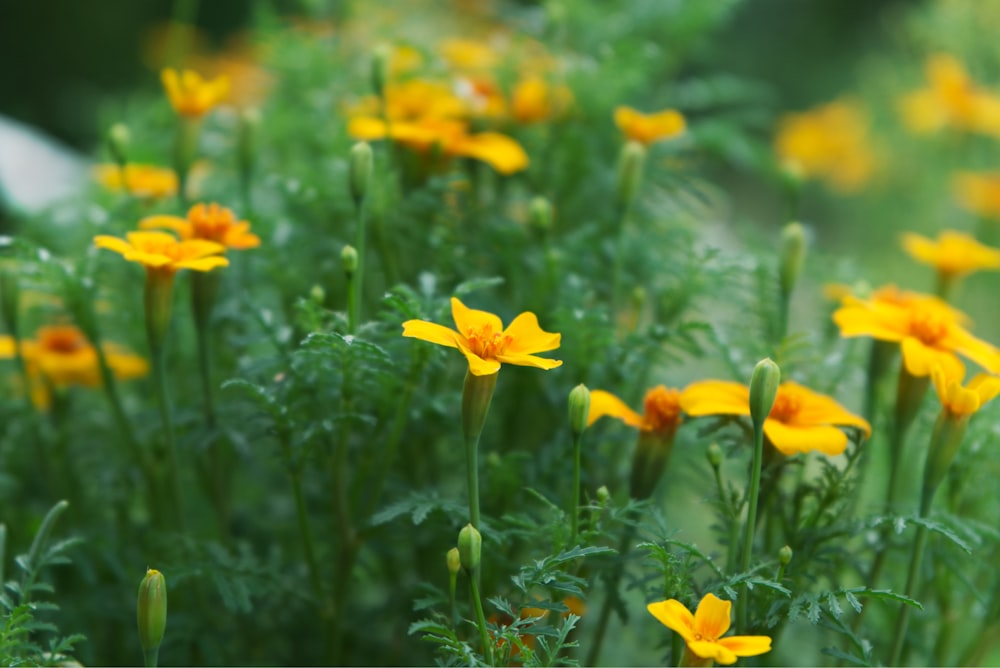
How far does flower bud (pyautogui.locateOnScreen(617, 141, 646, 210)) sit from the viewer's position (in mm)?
811

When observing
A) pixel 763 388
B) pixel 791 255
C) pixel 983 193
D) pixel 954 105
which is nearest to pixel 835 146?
pixel 954 105

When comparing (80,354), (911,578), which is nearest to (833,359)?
(911,578)

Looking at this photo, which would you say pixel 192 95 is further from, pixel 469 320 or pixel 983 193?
pixel 983 193

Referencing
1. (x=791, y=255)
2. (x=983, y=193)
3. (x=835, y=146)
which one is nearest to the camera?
(x=791, y=255)

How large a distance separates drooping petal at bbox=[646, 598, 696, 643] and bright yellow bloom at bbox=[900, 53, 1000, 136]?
126cm

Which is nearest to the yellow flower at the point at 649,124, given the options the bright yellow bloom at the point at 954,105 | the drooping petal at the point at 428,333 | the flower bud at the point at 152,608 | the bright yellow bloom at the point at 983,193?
the drooping petal at the point at 428,333

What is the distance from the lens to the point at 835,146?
222cm

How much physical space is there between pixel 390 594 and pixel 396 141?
377mm

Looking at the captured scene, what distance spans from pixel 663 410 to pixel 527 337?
122 mm

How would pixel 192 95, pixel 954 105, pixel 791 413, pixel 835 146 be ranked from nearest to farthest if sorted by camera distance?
pixel 791 413 → pixel 192 95 → pixel 954 105 → pixel 835 146

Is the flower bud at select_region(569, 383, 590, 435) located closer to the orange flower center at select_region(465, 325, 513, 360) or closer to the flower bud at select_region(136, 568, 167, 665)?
the orange flower center at select_region(465, 325, 513, 360)

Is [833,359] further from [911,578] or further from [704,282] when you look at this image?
[911,578]

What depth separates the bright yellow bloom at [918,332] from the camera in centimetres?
69

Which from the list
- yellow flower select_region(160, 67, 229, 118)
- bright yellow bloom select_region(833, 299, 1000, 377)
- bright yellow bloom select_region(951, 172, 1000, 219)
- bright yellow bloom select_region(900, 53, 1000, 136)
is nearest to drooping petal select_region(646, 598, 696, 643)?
bright yellow bloom select_region(833, 299, 1000, 377)
